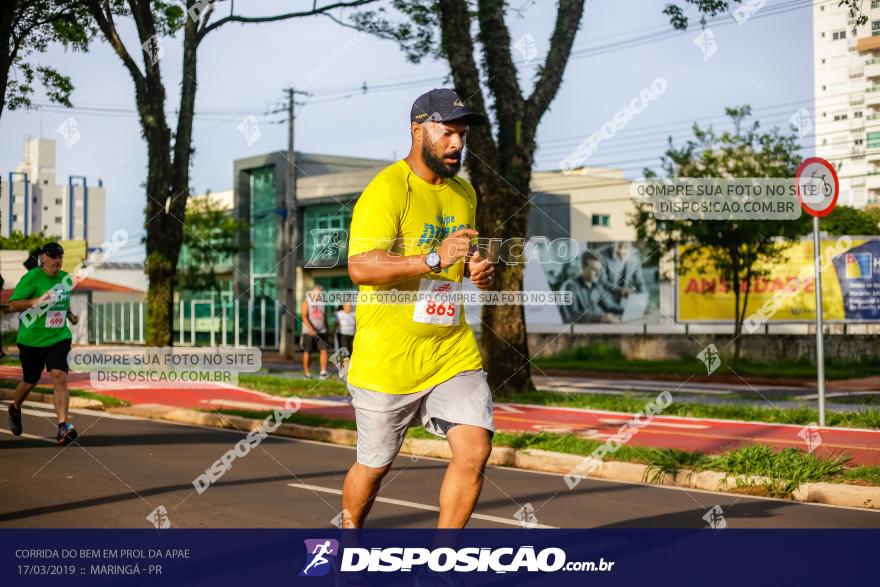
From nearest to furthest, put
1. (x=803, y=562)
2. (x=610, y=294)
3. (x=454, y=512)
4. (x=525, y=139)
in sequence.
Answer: (x=454, y=512) → (x=803, y=562) → (x=525, y=139) → (x=610, y=294)

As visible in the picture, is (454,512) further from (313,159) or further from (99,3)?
(313,159)

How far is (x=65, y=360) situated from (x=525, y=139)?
800cm

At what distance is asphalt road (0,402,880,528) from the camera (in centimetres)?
636

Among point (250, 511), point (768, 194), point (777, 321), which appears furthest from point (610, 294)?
point (250, 511)

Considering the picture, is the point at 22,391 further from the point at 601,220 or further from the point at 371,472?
the point at 601,220

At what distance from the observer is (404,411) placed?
168 inches

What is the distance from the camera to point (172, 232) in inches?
823

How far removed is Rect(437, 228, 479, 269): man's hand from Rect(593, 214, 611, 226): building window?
53.4 m

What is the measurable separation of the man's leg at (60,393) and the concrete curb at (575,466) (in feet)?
8.85

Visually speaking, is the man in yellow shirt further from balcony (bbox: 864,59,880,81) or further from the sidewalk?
balcony (bbox: 864,59,880,81)

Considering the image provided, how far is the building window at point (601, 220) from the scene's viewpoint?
56.7 m

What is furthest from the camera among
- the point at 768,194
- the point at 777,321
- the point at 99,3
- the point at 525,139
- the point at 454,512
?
the point at 777,321

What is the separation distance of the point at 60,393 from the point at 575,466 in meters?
4.96

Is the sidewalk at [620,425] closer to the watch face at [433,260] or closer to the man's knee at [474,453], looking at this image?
the man's knee at [474,453]
